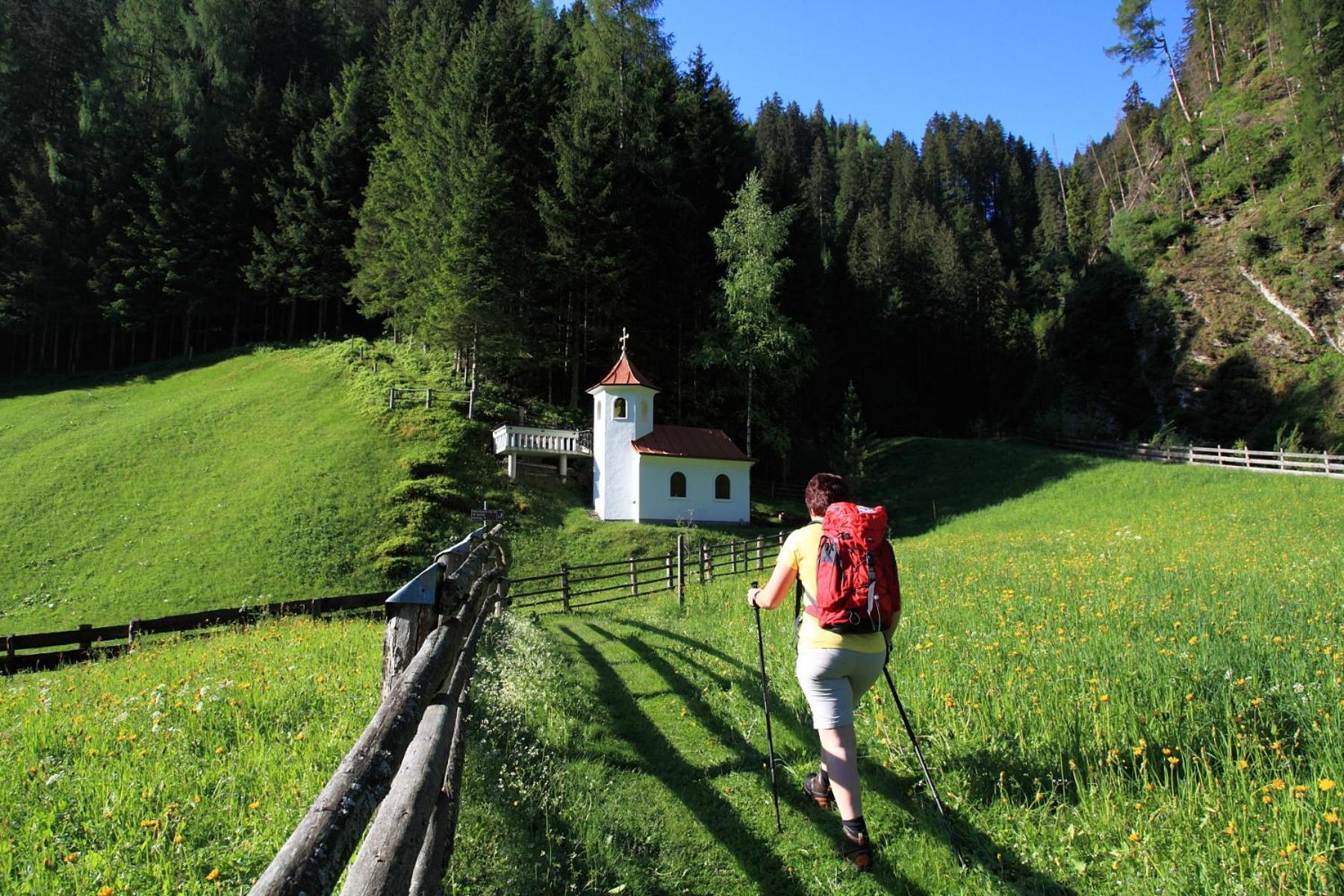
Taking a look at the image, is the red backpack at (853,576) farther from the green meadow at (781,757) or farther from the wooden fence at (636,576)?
the wooden fence at (636,576)

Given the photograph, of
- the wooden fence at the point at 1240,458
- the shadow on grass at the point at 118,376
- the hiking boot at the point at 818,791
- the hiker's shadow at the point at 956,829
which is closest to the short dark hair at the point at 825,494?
the hiking boot at the point at 818,791

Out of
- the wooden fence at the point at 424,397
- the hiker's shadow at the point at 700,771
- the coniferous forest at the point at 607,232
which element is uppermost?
the coniferous forest at the point at 607,232

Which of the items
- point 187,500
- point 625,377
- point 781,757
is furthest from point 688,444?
point 781,757

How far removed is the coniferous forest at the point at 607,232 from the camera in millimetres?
35125

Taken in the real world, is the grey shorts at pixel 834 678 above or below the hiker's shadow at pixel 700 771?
above

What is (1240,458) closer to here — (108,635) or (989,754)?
(989,754)

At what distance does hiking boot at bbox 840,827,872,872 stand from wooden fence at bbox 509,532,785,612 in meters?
10.1

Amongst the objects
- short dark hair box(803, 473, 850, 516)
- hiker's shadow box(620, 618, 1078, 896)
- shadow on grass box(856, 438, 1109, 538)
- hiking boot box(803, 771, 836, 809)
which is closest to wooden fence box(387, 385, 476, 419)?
shadow on grass box(856, 438, 1109, 538)

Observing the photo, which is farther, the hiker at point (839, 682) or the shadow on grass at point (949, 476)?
the shadow on grass at point (949, 476)

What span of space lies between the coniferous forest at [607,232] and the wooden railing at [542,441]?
5917 mm

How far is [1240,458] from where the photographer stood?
106 feet

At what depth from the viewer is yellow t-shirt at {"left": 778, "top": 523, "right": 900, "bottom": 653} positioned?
4.25 meters

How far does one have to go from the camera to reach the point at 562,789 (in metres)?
5.02

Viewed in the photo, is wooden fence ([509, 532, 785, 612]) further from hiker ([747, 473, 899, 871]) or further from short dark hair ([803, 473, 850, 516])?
hiker ([747, 473, 899, 871])
